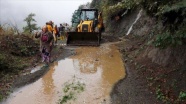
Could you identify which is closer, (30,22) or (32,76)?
(32,76)

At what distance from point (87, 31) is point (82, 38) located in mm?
1314

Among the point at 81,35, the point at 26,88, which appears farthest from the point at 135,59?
the point at 81,35

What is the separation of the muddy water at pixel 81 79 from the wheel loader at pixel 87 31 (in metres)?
3.51

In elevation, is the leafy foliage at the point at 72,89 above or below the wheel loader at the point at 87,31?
below

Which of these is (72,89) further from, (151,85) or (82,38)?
(82,38)

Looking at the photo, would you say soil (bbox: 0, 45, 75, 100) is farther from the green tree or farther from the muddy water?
the green tree

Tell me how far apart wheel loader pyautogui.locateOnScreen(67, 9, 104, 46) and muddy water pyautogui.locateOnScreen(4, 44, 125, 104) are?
11.5ft

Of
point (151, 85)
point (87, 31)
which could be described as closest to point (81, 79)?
point (151, 85)

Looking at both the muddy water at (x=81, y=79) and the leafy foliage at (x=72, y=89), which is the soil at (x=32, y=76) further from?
the leafy foliage at (x=72, y=89)

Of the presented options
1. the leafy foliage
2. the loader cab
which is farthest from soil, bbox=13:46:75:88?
the loader cab

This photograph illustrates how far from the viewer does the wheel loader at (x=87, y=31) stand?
19875 millimetres

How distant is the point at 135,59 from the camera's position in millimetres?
13766

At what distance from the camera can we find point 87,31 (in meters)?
21.3

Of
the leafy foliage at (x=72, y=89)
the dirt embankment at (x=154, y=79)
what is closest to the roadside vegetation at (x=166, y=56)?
the dirt embankment at (x=154, y=79)
